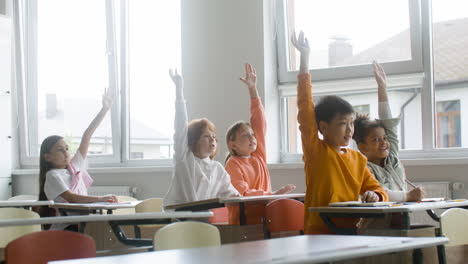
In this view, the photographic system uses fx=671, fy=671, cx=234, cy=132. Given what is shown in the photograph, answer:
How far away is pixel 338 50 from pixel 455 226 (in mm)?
2663

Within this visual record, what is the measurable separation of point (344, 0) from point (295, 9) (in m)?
0.44

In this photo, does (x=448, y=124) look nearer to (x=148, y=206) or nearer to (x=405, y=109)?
(x=405, y=109)

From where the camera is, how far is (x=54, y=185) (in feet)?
15.2

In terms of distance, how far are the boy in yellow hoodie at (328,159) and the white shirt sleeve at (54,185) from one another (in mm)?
2014

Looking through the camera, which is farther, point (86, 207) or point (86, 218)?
point (86, 207)

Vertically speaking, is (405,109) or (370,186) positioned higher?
(405,109)

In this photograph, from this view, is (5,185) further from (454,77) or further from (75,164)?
(454,77)

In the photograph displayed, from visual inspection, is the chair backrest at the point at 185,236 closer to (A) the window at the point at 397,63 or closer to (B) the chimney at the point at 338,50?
(A) the window at the point at 397,63

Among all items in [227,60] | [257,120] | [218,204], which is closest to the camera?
[218,204]

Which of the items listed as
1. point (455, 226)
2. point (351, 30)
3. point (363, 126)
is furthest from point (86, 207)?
point (351, 30)

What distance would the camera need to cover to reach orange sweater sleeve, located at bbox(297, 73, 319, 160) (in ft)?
10.8

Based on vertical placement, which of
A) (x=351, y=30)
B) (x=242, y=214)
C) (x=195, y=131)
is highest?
(x=351, y=30)

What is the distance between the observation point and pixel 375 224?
324 centimetres

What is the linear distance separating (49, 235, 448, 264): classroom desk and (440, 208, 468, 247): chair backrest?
26.1 inches
